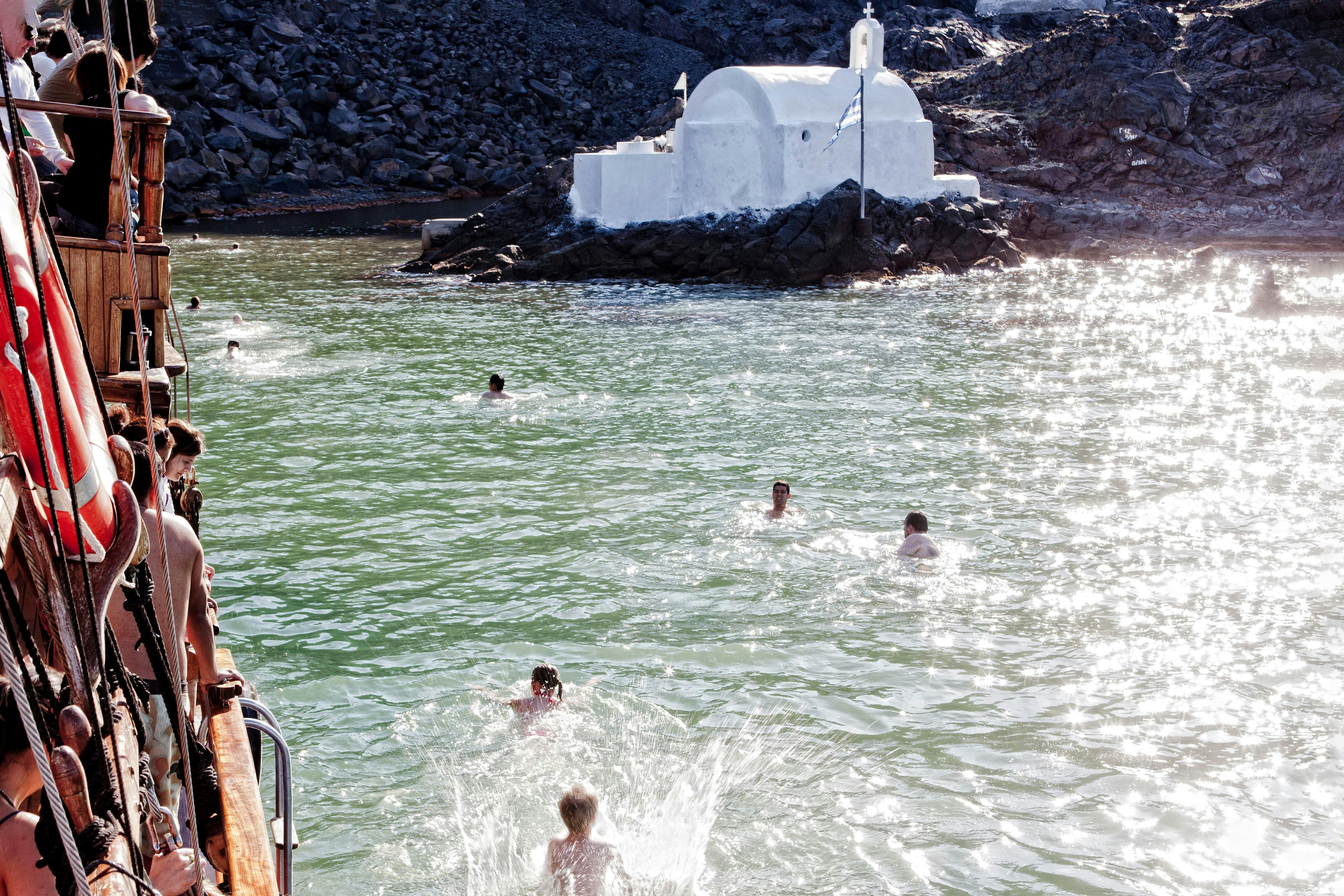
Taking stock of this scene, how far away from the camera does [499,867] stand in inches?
263

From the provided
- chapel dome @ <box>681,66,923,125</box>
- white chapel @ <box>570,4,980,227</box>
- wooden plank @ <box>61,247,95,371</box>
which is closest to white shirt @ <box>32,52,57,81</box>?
wooden plank @ <box>61,247,95,371</box>

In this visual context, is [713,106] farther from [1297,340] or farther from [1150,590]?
[1150,590]

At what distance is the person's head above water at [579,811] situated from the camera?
251 inches

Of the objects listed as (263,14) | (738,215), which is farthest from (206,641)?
(263,14)

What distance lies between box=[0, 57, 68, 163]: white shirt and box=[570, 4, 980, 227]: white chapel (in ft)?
80.8

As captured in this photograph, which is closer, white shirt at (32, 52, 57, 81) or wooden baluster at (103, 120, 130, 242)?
wooden baluster at (103, 120, 130, 242)

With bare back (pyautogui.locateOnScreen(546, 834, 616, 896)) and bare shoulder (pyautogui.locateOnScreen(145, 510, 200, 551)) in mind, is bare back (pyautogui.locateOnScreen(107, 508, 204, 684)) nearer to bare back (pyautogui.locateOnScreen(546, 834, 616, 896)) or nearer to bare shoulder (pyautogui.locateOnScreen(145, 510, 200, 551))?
bare shoulder (pyautogui.locateOnScreen(145, 510, 200, 551))

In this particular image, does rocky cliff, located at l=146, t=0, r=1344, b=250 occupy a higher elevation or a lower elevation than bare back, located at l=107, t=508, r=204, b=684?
higher

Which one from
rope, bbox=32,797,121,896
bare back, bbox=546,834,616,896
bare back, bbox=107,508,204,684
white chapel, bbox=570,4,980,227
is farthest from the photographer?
white chapel, bbox=570,4,980,227

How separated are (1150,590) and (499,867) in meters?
6.37

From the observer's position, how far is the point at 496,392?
1695 cm

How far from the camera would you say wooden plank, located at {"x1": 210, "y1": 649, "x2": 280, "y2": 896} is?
4.40 m

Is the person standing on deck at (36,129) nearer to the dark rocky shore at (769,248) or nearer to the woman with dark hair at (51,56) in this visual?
the woman with dark hair at (51,56)

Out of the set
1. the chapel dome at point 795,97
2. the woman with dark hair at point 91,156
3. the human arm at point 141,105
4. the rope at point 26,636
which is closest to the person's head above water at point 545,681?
the woman with dark hair at point 91,156
